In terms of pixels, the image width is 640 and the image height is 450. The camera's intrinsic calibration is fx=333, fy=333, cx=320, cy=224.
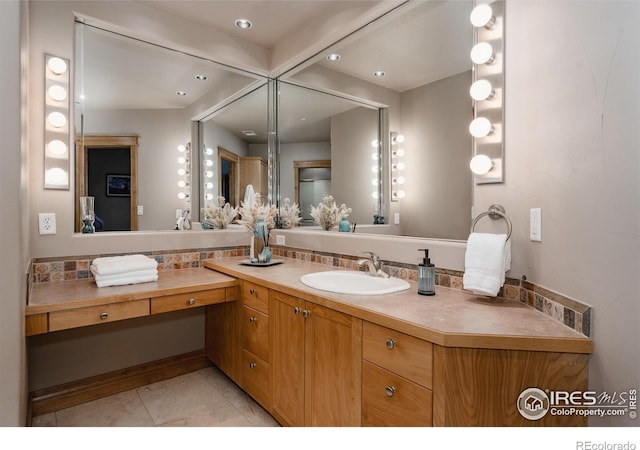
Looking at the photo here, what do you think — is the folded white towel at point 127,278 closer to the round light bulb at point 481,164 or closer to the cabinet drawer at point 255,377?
the cabinet drawer at point 255,377

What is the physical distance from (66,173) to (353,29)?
6.74 ft

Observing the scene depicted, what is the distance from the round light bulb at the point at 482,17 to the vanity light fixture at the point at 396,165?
2.13 ft

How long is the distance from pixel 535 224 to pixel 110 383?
104 inches

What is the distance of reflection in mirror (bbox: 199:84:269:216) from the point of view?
111 inches

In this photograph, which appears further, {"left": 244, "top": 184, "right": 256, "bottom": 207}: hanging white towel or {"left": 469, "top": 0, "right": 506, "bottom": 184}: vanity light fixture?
{"left": 244, "top": 184, "right": 256, "bottom": 207}: hanging white towel

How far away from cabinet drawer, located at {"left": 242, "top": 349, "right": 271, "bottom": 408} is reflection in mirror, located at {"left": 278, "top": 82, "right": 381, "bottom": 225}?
3.64ft

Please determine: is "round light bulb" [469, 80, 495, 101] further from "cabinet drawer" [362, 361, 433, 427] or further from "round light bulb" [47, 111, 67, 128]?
"round light bulb" [47, 111, 67, 128]

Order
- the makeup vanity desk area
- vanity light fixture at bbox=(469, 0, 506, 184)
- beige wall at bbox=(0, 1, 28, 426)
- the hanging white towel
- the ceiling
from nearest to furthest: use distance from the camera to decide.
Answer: beige wall at bbox=(0, 1, 28, 426) → vanity light fixture at bbox=(469, 0, 506, 184) → the makeup vanity desk area → the ceiling → the hanging white towel

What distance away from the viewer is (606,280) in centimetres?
95

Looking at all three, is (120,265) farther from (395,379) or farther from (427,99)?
(427,99)

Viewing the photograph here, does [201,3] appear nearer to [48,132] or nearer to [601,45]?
[48,132]

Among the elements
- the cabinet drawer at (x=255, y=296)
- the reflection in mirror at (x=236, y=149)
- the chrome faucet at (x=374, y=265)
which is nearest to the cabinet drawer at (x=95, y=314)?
the cabinet drawer at (x=255, y=296)

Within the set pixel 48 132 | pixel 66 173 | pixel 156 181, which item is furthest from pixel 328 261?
pixel 48 132

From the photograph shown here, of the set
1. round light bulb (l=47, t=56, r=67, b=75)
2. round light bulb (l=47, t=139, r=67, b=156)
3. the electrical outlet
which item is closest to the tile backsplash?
the electrical outlet
